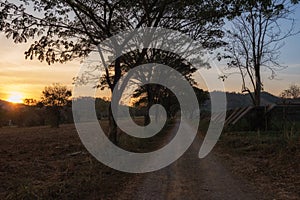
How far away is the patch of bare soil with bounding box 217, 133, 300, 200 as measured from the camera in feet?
28.7

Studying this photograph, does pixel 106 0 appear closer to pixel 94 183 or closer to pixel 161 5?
pixel 161 5

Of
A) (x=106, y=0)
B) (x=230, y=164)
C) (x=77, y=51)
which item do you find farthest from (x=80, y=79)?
(x=230, y=164)

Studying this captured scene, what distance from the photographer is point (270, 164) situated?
1183 centimetres

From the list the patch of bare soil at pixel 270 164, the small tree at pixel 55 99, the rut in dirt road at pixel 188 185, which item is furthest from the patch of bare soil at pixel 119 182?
the small tree at pixel 55 99

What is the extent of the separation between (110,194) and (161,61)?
24777 millimetres

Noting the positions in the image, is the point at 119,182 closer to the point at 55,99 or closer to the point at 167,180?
the point at 167,180

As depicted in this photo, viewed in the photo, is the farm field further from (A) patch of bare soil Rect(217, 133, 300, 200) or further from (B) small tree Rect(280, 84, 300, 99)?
(B) small tree Rect(280, 84, 300, 99)

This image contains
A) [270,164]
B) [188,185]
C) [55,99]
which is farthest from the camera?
[55,99]

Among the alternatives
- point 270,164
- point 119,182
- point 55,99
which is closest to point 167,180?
point 119,182

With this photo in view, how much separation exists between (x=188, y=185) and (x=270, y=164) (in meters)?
3.95

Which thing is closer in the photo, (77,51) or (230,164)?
(230,164)

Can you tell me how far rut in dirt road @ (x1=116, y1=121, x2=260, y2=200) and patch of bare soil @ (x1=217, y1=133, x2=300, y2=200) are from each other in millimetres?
497

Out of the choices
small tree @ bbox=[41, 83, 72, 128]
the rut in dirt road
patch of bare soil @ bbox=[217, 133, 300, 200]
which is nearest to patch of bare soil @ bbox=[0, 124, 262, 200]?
the rut in dirt road

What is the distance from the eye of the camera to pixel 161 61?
32.7 metres
